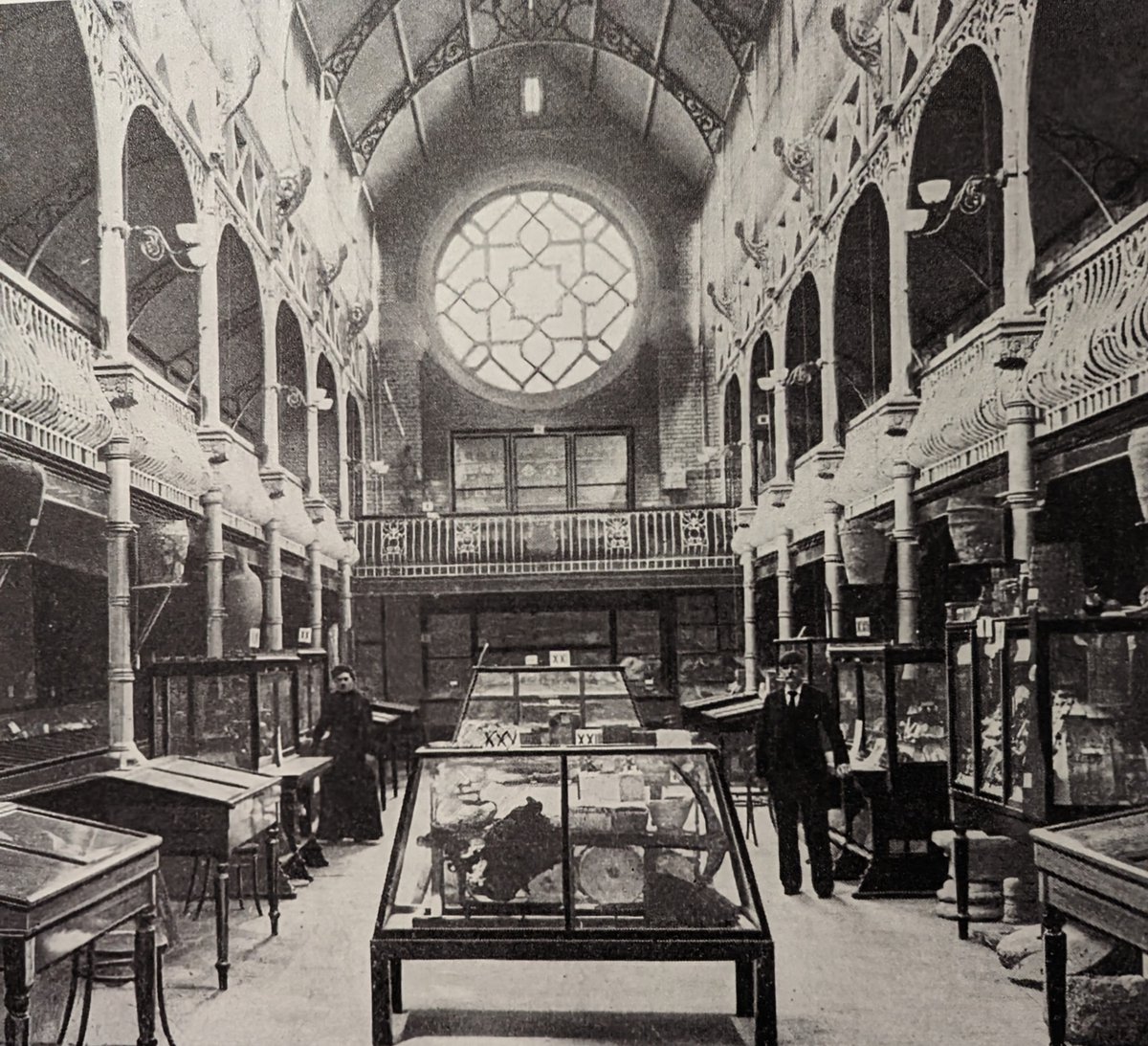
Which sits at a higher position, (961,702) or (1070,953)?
(961,702)

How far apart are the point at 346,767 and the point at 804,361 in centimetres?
790

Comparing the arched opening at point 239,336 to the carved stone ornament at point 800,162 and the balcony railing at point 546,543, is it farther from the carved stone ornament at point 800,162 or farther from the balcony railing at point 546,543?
the carved stone ornament at point 800,162

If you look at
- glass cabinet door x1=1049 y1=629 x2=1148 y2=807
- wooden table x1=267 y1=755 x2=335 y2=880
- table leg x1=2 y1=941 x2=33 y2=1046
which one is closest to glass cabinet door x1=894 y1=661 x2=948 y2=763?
glass cabinet door x1=1049 y1=629 x2=1148 y2=807

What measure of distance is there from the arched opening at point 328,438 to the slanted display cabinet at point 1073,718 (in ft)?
42.9

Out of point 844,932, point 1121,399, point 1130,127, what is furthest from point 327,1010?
point 1130,127

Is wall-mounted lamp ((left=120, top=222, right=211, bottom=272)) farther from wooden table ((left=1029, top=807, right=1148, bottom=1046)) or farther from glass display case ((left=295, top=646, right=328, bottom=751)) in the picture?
wooden table ((left=1029, top=807, right=1148, bottom=1046))

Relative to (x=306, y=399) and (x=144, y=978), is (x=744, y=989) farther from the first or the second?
(x=306, y=399)

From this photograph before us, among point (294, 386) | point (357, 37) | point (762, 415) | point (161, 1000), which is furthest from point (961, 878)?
point (357, 37)

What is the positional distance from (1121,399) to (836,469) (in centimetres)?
590

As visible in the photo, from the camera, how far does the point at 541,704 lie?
30.4 feet

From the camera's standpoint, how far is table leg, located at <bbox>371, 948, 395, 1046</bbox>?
4.18m

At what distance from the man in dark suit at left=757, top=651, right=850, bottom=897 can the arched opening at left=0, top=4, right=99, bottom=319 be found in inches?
237

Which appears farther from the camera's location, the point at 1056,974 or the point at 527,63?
the point at 527,63

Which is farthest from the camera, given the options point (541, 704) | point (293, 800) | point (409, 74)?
point (409, 74)
